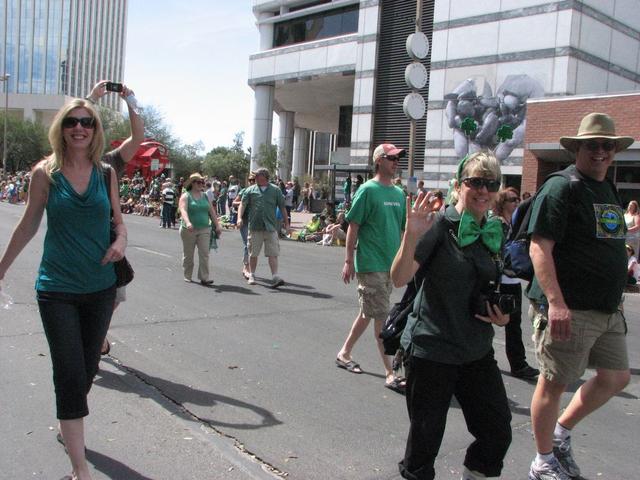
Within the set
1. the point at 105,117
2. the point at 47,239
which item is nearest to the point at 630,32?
the point at 47,239

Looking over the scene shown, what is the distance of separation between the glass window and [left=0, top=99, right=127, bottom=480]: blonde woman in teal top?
3158 cm

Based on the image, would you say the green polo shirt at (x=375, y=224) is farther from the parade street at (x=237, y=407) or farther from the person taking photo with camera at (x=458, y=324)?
the person taking photo with camera at (x=458, y=324)

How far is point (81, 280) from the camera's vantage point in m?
3.18

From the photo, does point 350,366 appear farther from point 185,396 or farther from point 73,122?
point 73,122

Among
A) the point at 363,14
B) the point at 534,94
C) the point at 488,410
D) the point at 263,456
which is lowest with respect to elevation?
the point at 263,456

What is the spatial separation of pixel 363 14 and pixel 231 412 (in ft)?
95.5

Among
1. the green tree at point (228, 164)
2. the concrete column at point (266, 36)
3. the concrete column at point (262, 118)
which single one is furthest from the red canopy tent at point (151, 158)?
the green tree at point (228, 164)

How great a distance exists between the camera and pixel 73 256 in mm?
3189

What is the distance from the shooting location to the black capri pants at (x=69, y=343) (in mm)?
3068

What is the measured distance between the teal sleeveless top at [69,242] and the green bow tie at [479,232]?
6.07ft

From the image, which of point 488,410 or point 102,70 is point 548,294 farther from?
point 102,70

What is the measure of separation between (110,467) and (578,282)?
278 centimetres

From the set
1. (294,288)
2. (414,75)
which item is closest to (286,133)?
(414,75)

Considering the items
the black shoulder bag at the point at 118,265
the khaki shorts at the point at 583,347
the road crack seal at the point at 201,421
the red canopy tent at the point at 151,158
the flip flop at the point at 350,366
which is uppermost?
the red canopy tent at the point at 151,158
